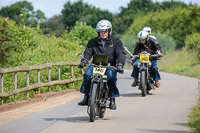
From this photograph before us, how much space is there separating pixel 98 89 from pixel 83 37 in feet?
114

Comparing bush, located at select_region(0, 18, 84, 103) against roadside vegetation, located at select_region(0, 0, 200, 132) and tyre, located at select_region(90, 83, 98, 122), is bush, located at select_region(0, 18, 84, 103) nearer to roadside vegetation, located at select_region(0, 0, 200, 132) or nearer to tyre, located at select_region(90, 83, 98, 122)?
roadside vegetation, located at select_region(0, 0, 200, 132)

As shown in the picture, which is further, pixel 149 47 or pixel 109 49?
pixel 149 47

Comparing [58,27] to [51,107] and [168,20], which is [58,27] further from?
[51,107]

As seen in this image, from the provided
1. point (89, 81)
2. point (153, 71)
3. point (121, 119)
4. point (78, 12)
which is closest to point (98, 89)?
point (89, 81)

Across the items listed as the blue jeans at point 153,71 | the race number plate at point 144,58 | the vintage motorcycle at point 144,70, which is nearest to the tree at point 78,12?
the blue jeans at point 153,71

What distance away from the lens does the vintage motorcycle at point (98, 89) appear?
10648 millimetres

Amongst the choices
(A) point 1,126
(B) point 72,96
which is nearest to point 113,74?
(A) point 1,126

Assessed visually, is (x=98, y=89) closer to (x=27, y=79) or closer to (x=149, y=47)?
(x=27, y=79)

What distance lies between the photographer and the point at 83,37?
45688 mm

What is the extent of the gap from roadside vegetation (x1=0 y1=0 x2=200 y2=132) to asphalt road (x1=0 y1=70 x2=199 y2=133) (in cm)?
57

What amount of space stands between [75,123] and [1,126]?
4.64 feet

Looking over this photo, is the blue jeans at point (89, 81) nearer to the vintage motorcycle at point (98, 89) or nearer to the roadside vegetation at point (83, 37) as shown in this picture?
the vintage motorcycle at point (98, 89)

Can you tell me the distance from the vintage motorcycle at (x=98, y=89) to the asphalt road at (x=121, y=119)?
235 millimetres

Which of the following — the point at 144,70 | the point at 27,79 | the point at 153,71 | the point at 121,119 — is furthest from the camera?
the point at 153,71
